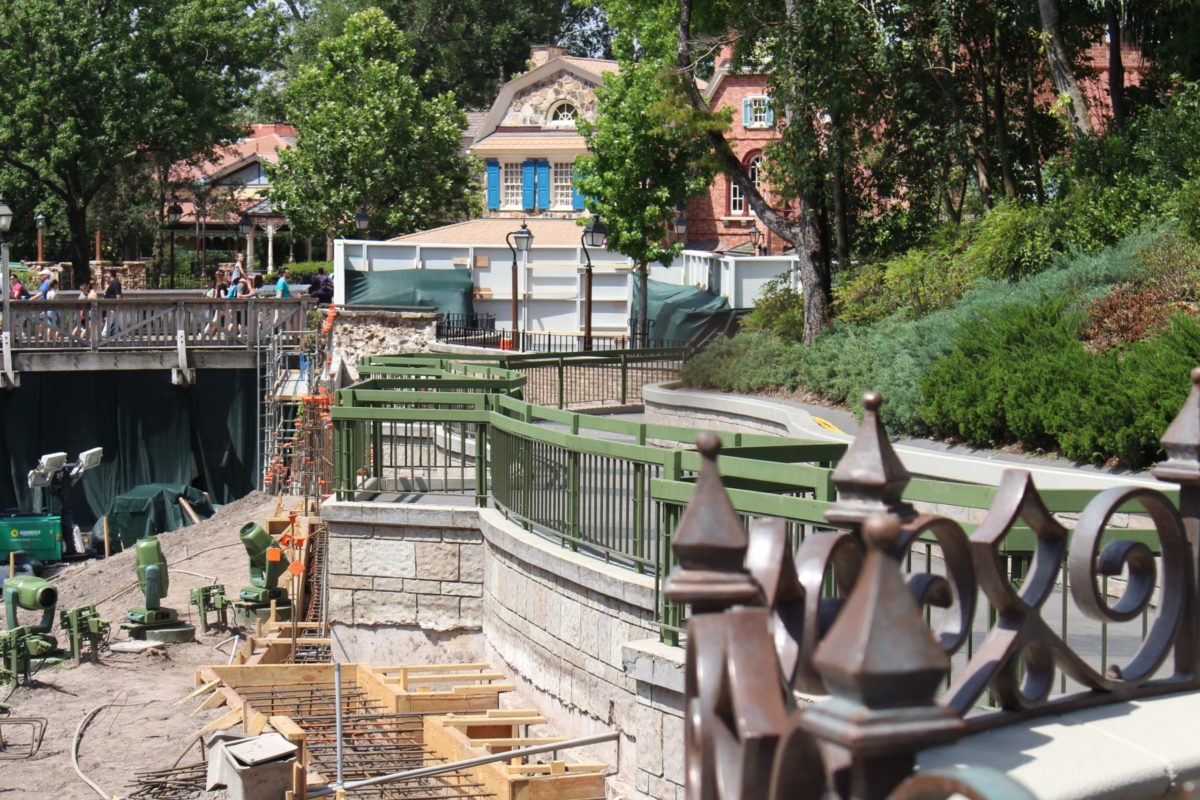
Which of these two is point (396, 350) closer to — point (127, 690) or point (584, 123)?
point (584, 123)

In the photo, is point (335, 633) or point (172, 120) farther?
point (172, 120)

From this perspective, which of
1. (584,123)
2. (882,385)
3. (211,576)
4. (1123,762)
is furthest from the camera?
(584,123)

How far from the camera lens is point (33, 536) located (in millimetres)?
28469

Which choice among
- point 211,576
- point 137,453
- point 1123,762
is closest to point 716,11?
point 211,576

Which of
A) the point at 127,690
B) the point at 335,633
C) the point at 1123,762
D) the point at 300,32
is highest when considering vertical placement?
the point at 300,32

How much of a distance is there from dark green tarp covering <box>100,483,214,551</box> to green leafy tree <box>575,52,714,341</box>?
1142cm

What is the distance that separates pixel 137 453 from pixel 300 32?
144ft

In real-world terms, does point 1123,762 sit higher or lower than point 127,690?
higher

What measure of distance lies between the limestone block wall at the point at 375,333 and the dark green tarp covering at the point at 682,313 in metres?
5.84

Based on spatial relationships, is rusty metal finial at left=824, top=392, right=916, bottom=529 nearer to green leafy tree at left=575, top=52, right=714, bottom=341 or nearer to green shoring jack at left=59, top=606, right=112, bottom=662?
green shoring jack at left=59, top=606, right=112, bottom=662

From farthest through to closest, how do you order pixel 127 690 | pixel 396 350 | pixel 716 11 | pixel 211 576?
pixel 396 350 → pixel 716 11 → pixel 211 576 → pixel 127 690

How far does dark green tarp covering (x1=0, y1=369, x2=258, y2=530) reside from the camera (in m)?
36.5

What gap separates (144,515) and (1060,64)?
69.7ft

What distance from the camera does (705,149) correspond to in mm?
27391
